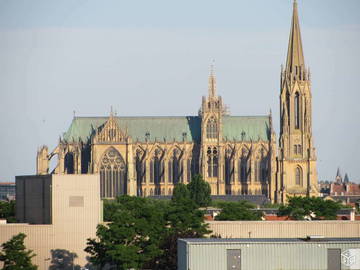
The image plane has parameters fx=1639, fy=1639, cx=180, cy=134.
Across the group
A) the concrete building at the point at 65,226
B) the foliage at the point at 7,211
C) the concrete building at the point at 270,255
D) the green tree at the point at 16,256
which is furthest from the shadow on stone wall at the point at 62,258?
the foliage at the point at 7,211

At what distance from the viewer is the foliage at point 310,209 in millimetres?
158137

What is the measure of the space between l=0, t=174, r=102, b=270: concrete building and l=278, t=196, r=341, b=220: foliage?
3818cm

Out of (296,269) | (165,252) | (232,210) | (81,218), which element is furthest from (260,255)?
(232,210)

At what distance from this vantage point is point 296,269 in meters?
89.7

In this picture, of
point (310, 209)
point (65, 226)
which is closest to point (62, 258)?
point (65, 226)

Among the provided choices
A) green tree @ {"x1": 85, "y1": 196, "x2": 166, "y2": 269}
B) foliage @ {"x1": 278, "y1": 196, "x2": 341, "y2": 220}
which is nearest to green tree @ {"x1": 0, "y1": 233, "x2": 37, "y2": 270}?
green tree @ {"x1": 85, "y1": 196, "x2": 166, "y2": 269}

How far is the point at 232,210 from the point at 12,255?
158 feet

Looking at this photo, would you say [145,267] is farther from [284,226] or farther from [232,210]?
[232,210]

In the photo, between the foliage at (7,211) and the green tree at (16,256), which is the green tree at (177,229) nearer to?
the green tree at (16,256)

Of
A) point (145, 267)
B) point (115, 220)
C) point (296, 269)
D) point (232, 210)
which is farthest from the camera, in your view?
point (232, 210)

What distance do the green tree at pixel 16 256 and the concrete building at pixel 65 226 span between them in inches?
254

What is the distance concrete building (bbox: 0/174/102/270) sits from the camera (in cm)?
11900

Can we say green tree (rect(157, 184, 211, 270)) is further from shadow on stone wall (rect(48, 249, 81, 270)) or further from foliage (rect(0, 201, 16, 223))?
foliage (rect(0, 201, 16, 223))

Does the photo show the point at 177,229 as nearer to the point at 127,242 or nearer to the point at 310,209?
the point at 127,242
